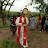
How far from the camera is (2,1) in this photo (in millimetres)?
11250

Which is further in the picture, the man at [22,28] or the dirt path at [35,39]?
the dirt path at [35,39]

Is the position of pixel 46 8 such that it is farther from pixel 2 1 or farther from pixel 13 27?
pixel 13 27

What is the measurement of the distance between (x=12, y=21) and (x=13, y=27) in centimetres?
44

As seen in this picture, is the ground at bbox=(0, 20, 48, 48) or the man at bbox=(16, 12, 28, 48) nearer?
the man at bbox=(16, 12, 28, 48)

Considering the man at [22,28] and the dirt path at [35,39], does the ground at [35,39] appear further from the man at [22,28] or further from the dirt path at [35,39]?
the man at [22,28]

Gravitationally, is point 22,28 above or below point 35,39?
above

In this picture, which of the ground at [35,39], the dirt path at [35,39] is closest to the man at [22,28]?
the ground at [35,39]

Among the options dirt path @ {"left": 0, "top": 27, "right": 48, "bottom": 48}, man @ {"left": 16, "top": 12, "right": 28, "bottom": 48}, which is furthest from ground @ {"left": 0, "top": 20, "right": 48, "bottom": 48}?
man @ {"left": 16, "top": 12, "right": 28, "bottom": 48}

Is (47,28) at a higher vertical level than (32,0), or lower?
lower

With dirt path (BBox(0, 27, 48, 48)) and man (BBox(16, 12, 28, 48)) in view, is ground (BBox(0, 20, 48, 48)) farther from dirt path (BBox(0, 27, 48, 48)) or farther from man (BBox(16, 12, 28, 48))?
man (BBox(16, 12, 28, 48))

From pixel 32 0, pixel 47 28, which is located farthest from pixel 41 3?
pixel 47 28

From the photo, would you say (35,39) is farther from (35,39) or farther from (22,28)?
(22,28)

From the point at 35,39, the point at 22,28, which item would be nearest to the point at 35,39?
the point at 35,39

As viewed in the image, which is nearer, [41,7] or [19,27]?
[19,27]
